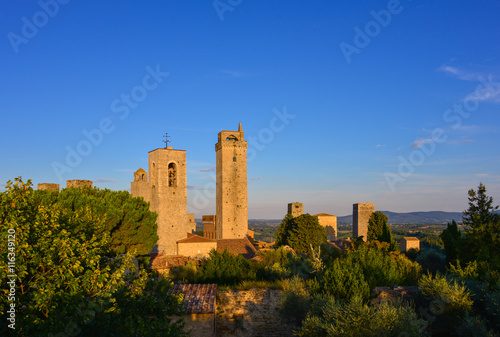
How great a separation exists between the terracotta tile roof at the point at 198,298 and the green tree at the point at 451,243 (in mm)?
18335

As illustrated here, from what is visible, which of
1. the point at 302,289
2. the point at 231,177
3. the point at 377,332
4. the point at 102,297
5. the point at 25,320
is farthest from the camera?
the point at 231,177

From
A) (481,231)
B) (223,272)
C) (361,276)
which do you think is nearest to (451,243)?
(481,231)

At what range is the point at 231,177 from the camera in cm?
4712

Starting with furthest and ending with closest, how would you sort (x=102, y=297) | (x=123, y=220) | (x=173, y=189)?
(x=173, y=189)
(x=123, y=220)
(x=102, y=297)

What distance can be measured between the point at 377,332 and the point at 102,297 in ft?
25.0

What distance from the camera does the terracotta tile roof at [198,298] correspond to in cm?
1490

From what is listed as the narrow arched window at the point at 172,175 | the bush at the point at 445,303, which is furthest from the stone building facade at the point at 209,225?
the bush at the point at 445,303

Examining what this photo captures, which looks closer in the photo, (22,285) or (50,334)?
(50,334)

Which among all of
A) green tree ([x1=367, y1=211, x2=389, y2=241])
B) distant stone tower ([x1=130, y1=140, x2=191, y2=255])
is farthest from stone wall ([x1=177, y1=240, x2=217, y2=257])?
green tree ([x1=367, y1=211, x2=389, y2=241])

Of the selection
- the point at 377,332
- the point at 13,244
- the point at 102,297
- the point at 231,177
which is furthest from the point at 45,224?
the point at 231,177

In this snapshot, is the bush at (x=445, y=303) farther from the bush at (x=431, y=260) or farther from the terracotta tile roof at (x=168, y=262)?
the terracotta tile roof at (x=168, y=262)

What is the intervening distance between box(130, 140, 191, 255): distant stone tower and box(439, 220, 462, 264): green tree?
2388 centimetres

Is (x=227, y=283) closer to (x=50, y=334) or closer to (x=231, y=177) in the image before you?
(x=50, y=334)

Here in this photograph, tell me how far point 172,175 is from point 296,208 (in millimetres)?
18443
